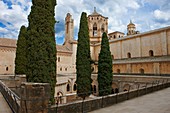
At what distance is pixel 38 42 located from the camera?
10297mm

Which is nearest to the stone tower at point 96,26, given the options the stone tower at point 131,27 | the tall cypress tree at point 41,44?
the stone tower at point 131,27

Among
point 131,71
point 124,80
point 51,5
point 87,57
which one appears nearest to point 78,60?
point 87,57

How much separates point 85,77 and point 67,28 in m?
20.6

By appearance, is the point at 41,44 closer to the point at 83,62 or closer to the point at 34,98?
the point at 34,98

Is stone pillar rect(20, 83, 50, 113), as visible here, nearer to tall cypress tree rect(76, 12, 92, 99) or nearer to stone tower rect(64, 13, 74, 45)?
tall cypress tree rect(76, 12, 92, 99)

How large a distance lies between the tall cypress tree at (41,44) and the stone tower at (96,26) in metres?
32.3

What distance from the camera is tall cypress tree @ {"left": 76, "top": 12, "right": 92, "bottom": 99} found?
61.7 ft

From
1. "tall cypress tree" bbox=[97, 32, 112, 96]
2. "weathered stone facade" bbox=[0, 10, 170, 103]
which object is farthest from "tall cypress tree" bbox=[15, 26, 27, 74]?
"tall cypress tree" bbox=[97, 32, 112, 96]

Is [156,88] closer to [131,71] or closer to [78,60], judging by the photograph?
[78,60]

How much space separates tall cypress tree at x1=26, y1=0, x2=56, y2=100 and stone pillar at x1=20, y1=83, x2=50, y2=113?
5.35 m

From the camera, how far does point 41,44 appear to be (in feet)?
33.7

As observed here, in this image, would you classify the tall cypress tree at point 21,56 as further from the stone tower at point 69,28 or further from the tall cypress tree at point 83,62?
the stone tower at point 69,28

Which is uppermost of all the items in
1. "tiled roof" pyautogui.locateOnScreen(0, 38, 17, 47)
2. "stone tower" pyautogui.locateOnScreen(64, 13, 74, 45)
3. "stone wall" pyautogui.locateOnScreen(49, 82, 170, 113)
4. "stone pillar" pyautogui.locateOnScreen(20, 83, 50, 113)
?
"stone tower" pyautogui.locateOnScreen(64, 13, 74, 45)

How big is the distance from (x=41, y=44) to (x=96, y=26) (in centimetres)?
3526
